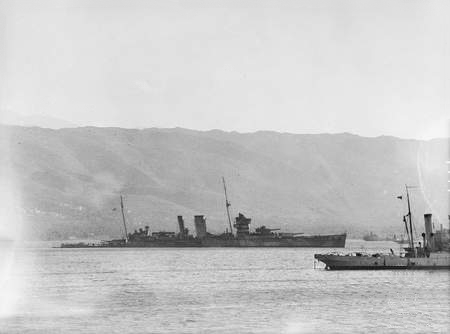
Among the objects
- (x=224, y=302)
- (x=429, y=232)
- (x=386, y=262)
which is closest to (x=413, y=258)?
(x=429, y=232)

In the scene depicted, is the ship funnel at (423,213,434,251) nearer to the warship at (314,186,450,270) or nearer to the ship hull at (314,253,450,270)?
the warship at (314,186,450,270)

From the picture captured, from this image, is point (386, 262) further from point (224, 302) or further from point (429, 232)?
point (224, 302)

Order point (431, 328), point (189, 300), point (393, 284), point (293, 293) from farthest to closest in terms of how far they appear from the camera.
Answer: point (393, 284) → point (293, 293) → point (189, 300) → point (431, 328)

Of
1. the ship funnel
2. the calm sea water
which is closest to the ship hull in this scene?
the calm sea water

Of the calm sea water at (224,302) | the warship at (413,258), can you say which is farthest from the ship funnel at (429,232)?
the calm sea water at (224,302)

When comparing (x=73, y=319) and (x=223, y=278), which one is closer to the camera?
(x=73, y=319)

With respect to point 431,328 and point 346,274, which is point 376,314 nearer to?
point 431,328

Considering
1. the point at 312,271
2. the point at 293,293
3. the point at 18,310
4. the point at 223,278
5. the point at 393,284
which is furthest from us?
the point at 312,271

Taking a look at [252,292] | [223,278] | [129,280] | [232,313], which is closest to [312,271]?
[223,278]
